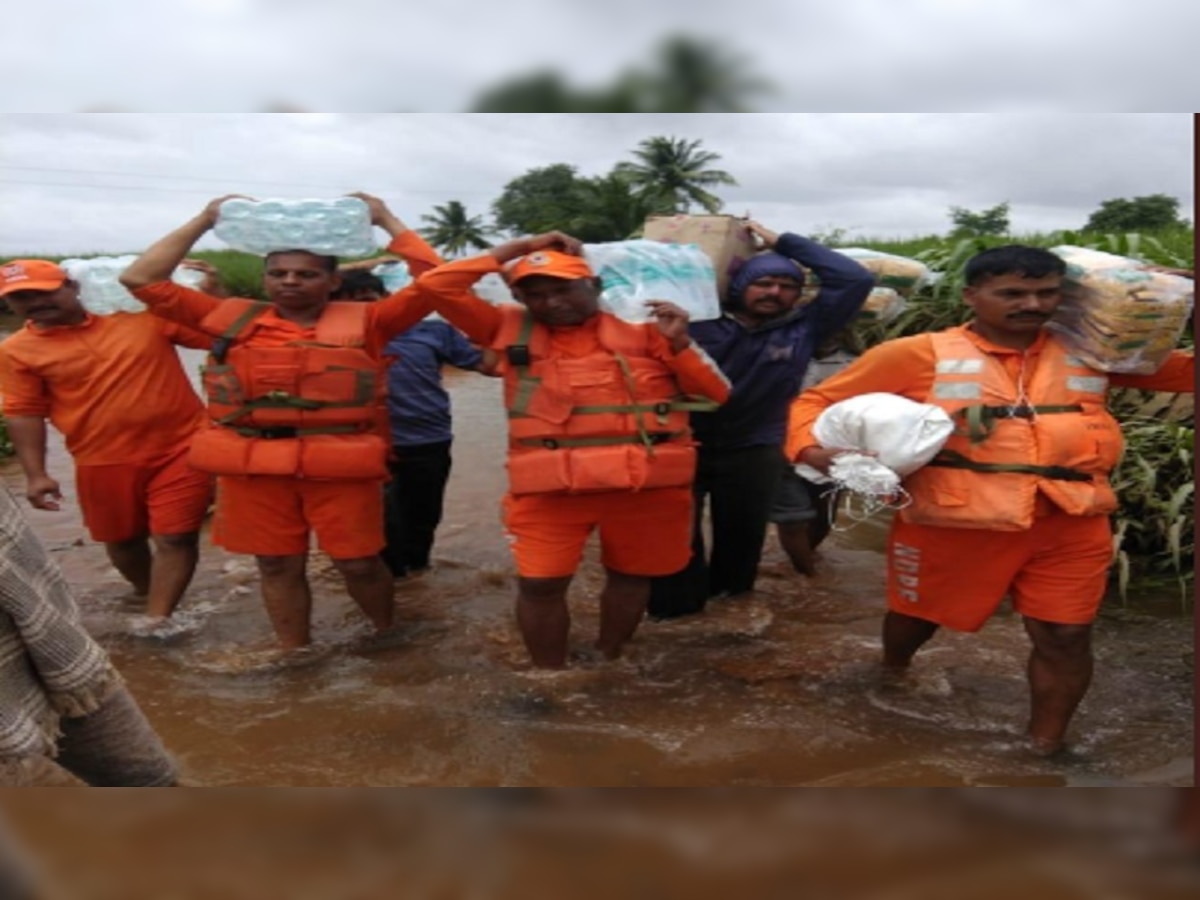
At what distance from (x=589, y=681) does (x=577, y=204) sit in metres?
2.33

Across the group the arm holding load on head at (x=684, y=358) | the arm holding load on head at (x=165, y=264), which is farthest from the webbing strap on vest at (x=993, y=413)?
the arm holding load on head at (x=165, y=264)

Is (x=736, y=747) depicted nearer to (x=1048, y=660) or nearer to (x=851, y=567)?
(x=1048, y=660)

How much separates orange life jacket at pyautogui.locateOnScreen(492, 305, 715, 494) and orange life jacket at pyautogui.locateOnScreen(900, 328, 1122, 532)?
88 cm

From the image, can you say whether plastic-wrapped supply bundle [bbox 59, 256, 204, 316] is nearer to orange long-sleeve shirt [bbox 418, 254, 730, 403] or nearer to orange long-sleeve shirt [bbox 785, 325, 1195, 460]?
orange long-sleeve shirt [bbox 418, 254, 730, 403]

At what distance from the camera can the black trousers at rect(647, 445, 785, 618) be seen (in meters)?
4.50

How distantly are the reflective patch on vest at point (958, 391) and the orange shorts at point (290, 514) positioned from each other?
211 centimetres

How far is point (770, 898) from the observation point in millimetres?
1574

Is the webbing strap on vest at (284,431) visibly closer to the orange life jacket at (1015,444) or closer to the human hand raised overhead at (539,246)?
the human hand raised overhead at (539,246)

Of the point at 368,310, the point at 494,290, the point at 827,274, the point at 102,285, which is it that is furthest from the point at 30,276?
the point at 827,274

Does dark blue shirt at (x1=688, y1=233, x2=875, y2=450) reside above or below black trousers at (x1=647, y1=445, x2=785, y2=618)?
above

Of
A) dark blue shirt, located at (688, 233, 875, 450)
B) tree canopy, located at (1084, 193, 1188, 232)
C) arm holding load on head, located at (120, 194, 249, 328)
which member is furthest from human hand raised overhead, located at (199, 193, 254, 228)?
tree canopy, located at (1084, 193, 1188, 232)

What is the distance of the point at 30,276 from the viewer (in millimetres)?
4250

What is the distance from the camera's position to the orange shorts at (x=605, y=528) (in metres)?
3.66

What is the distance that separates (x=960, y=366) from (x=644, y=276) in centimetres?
112
